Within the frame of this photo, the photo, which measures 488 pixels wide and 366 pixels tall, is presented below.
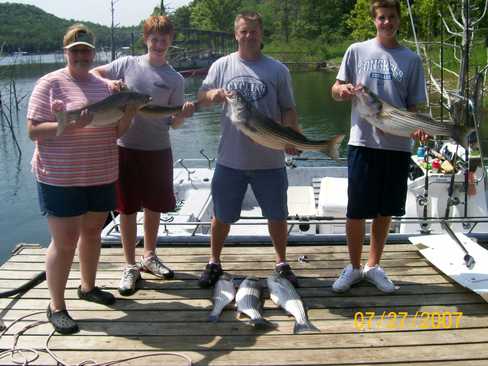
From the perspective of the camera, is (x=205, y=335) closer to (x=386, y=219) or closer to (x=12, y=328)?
(x=12, y=328)

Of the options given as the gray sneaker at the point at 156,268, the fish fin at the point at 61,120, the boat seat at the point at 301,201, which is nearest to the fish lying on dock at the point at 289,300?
the gray sneaker at the point at 156,268

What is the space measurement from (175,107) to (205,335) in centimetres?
164

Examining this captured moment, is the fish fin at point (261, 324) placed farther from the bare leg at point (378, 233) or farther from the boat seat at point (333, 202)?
the boat seat at point (333, 202)

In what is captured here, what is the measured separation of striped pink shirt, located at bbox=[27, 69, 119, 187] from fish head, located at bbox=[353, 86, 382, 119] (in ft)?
5.67

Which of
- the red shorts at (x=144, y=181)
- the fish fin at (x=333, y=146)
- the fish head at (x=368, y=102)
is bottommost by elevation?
the red shorts at (x=144, y=181)

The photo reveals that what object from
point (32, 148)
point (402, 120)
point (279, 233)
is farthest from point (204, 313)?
point (32, 148)

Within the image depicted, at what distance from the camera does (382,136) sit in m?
3.90

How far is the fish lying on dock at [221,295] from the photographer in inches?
151

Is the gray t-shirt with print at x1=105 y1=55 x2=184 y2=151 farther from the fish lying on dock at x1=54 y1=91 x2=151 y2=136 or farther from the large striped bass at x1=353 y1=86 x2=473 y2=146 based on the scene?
the large striped bass at x1=353 y1=86 x2=473 y2=146

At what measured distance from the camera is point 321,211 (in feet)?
24.0

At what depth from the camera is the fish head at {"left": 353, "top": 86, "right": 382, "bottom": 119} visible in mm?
3639

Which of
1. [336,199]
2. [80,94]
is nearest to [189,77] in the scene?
[336,199]

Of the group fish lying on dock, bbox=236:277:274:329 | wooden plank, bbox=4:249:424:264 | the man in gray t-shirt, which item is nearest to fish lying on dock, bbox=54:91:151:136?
the man in gray t-shirt

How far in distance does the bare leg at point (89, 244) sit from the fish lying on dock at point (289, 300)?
137cm
